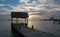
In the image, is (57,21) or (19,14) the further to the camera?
(57,21)

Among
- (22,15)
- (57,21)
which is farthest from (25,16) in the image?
(57,21)

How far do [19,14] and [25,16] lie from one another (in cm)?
203

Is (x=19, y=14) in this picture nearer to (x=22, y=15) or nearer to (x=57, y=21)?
(x=22, y=15)

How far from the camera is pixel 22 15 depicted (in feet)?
167

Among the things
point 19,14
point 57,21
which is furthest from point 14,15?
point 57,21

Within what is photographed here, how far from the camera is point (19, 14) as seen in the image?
5134 cm

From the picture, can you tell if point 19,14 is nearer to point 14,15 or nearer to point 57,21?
point 14,15

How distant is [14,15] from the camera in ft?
168

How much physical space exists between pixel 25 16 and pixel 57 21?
96.0 m

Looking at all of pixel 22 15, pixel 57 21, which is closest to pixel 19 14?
pixel 22 15

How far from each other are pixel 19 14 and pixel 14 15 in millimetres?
1522

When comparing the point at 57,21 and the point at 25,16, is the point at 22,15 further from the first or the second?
the point at 57,21

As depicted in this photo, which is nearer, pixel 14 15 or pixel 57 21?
pixel 14 15

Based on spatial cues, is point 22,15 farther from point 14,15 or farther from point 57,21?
point 57,21
